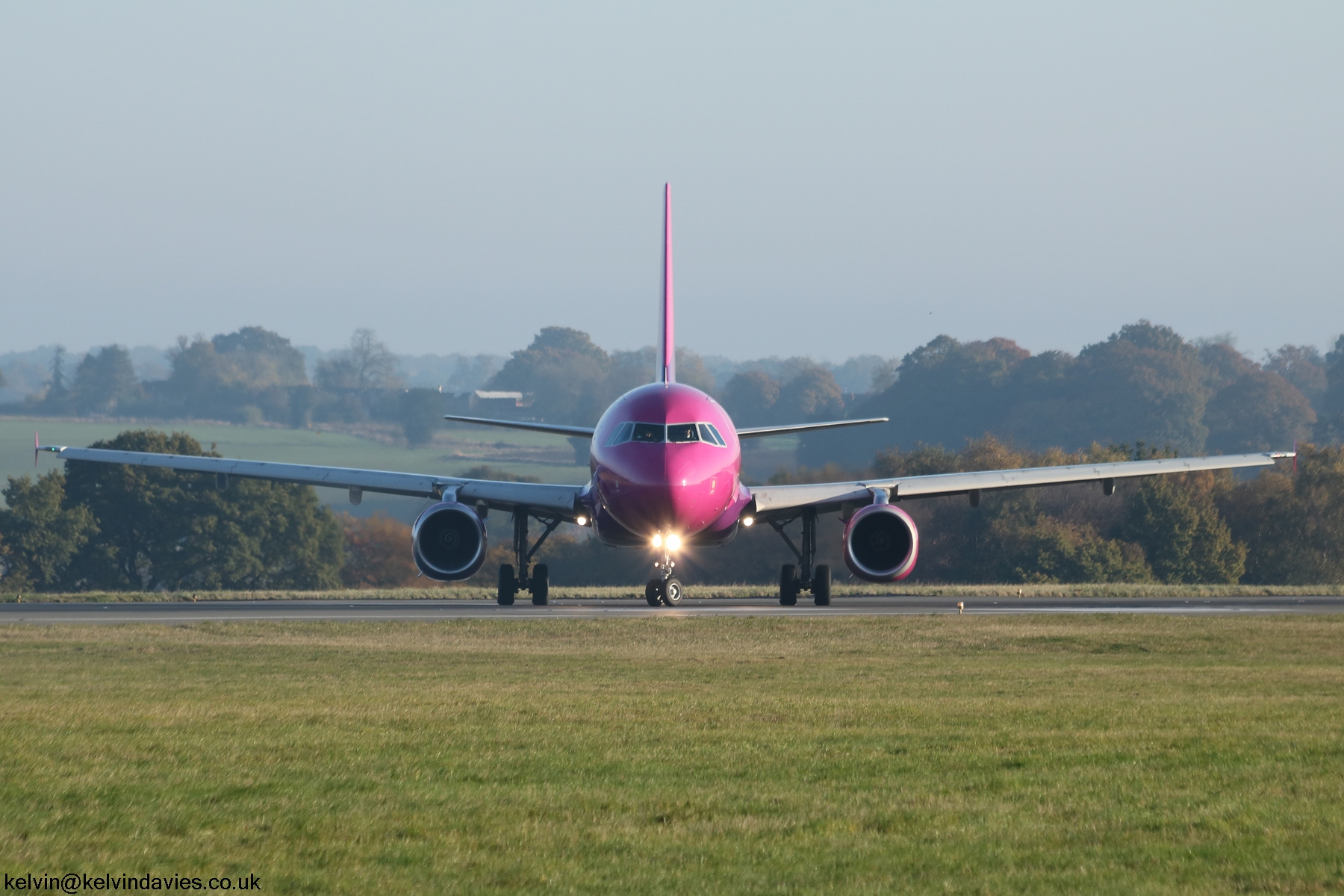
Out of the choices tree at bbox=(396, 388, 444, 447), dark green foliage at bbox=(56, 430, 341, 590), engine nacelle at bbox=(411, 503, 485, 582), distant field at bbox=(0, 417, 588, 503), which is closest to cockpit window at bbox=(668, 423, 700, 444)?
engine nacelle at bbox=(411, 503, 485, 582)

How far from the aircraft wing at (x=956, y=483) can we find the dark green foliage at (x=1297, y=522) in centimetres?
4210

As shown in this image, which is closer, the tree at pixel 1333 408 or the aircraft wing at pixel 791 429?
the aircraft wing at pixel 791 429

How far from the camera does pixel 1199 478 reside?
9044cm

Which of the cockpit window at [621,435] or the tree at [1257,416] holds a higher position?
the tree at [1257,416]

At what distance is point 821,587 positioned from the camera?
131ft

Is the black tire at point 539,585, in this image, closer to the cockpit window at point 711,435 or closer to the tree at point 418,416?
the cockpit window at point 711,435

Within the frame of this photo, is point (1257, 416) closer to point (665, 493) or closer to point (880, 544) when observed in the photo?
point (880, 544)

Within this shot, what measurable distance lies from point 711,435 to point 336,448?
5204 inches

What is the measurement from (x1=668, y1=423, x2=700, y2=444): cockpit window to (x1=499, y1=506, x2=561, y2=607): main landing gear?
8161mm

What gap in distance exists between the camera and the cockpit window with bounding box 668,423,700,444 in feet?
104

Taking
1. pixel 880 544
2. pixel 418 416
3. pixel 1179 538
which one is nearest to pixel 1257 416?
pixel 1179 538

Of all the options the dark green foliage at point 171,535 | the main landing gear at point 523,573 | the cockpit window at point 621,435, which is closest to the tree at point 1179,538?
the dark green foliage at point 171,535

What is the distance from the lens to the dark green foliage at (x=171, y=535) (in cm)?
8475

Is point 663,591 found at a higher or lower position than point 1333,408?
lower
